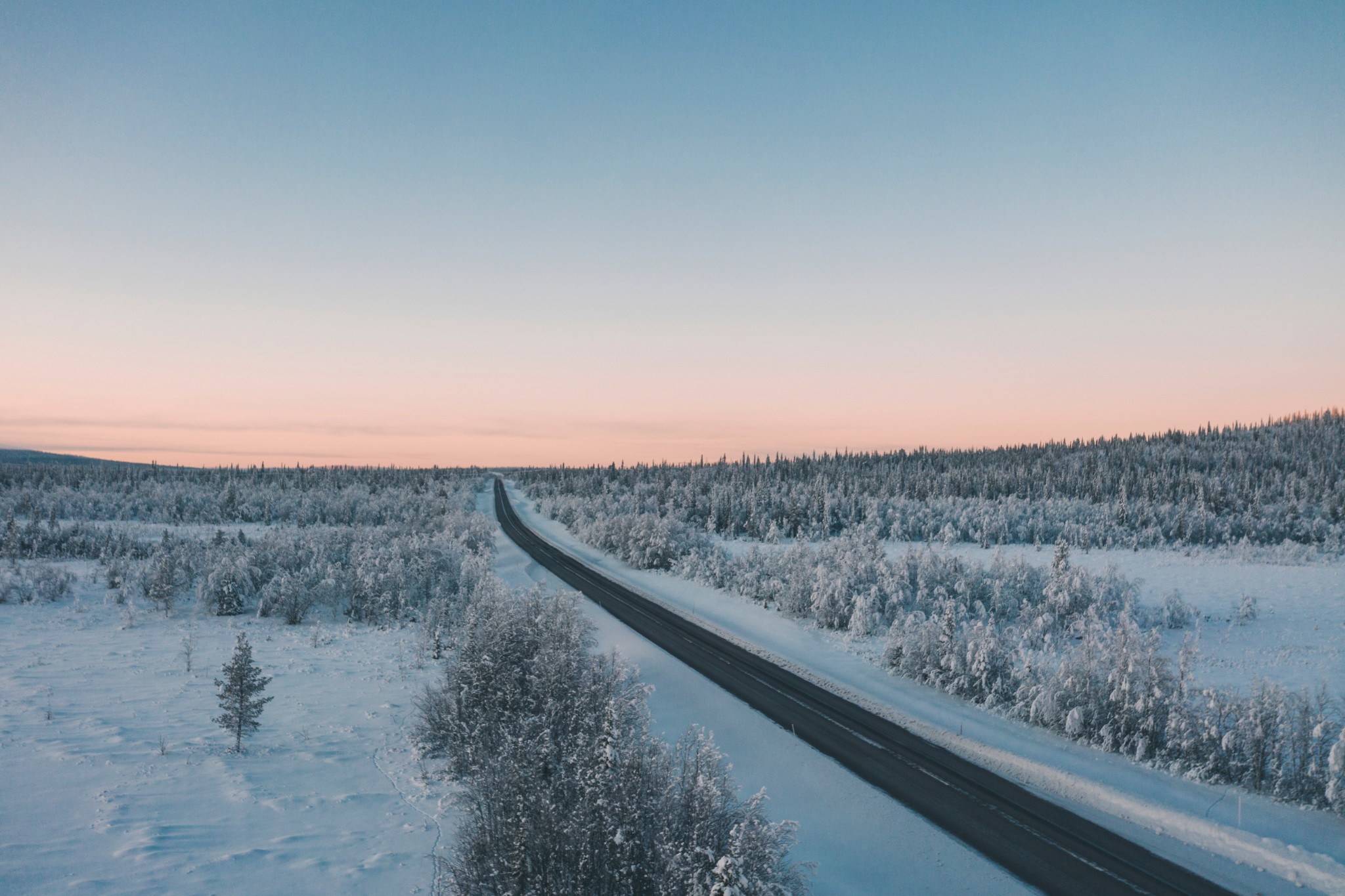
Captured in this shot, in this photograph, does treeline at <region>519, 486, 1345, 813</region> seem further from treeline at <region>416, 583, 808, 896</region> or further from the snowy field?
treeline at <region>416, 583, 808, 896</region>

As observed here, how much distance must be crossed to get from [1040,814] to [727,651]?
1027 centimetres

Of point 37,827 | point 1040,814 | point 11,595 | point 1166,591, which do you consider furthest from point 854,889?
point 11,595

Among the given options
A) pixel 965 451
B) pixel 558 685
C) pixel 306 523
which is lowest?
pixel 306 523

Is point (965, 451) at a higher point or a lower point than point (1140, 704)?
higher

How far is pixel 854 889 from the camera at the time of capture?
800cm

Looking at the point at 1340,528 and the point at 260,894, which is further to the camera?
the point at 1340,528

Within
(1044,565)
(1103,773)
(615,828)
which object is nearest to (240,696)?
(615,828)

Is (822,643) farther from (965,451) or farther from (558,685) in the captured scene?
(965,451)

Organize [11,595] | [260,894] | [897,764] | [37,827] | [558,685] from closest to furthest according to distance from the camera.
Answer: [260,894] → [37,827] → [558,685] → [897,764] → [11,595]

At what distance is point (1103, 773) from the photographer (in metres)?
11.2

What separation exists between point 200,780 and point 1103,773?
15.0 metres

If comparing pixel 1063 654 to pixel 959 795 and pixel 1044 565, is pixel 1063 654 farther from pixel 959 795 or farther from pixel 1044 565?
pixel 959 795

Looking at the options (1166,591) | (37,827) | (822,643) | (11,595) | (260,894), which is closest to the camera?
(260,894)

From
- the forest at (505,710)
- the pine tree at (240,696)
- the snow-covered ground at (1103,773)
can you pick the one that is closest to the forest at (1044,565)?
the snow-covered ground at (1103,773)
